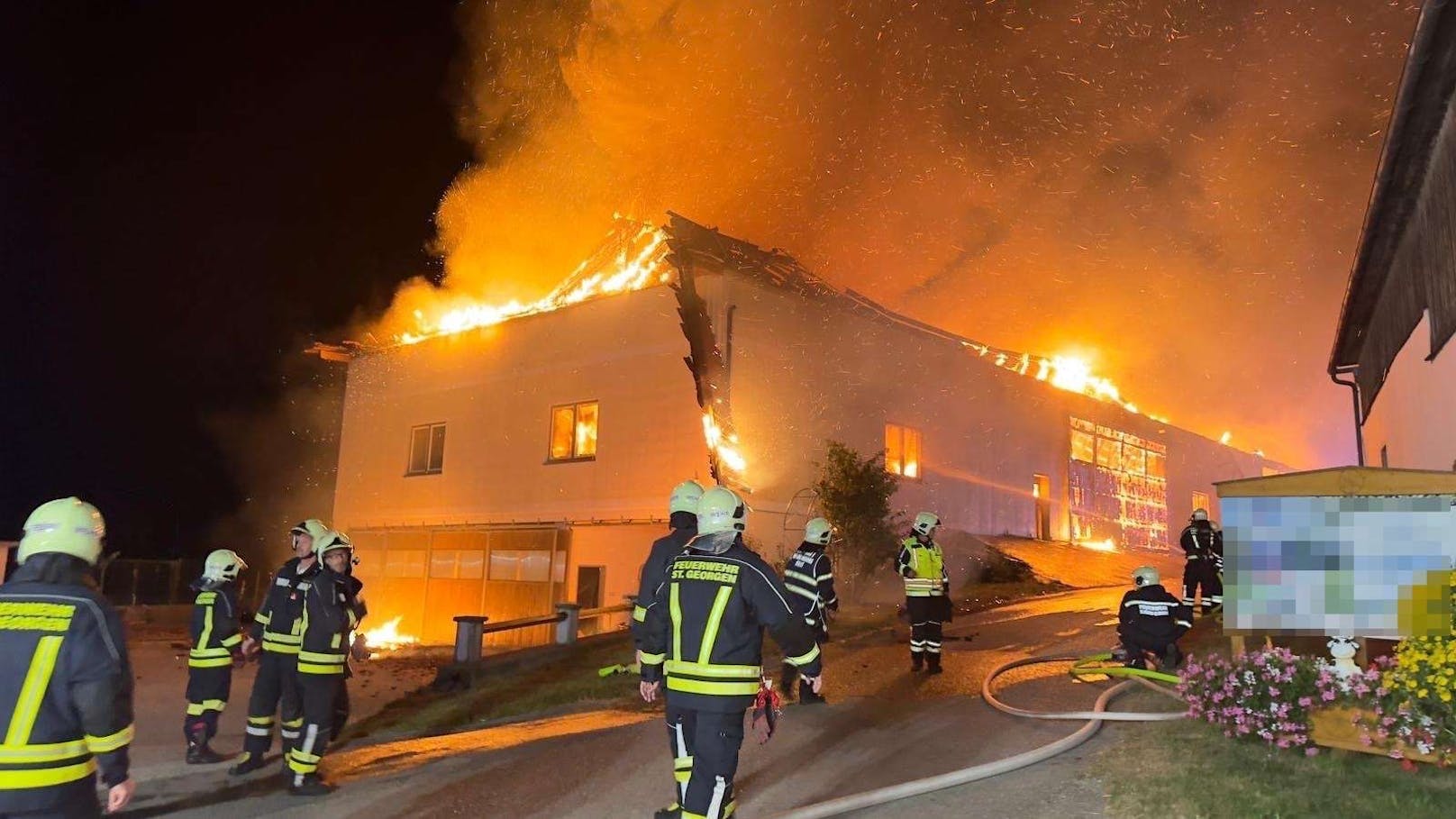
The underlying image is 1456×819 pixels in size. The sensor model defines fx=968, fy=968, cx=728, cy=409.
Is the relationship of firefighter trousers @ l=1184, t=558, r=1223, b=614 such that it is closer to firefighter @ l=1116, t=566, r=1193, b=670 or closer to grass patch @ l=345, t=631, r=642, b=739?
firefighter @ l=1116, t=566, r=1193, b=670

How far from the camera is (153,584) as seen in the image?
26391 millimetres

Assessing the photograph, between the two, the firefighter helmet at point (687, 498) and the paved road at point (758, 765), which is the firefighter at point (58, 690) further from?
the firefighter helmet at point (687, 498)

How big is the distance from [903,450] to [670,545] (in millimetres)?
15070

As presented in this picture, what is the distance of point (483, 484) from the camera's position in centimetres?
2084

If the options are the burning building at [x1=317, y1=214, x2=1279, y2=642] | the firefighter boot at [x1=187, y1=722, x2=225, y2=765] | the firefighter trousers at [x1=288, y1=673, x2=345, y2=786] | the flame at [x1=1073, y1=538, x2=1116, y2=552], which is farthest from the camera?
the flame at [x1=1073, y1=538, x2=1116, y2=552]

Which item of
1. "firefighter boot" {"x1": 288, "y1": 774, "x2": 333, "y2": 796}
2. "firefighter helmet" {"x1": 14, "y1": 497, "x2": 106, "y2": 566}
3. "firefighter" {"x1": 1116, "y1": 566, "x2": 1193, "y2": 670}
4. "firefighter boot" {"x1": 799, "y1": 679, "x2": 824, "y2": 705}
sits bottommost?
"firefighter boot" {"x1": 288, "y1": 774, "x2": 333, "y2": 796}

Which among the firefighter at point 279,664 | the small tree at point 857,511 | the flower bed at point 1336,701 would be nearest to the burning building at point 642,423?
the small tree at point 857,511

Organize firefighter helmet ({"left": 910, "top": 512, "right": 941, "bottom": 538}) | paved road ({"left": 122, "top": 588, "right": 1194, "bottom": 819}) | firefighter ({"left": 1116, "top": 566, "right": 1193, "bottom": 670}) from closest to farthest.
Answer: paved road ({"left": 122, "top": 588, "right": 1194, "bottom": 819}) → firefighter ({"left": 1116, "top": 566, "right": 1193, "bottom": 670}) → firefighter helmet ({"left": 910, "top": 512, "right": 941, "bottom": 538})

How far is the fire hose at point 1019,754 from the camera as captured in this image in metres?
5.36

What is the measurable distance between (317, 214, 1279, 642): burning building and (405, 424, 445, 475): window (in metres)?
0.04

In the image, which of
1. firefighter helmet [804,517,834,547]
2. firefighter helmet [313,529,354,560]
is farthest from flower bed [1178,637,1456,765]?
firefighter helmet [313,529,354,560]

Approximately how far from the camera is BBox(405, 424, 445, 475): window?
22219mm

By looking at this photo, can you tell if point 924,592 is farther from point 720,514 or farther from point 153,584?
point 153,584

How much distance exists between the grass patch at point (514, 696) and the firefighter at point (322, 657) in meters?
3.51
